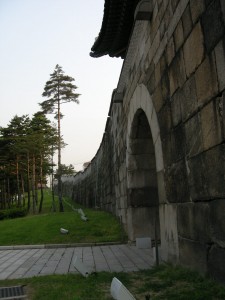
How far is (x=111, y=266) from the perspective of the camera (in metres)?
5.40

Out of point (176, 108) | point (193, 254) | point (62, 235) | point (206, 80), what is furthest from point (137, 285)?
point (62, 235)

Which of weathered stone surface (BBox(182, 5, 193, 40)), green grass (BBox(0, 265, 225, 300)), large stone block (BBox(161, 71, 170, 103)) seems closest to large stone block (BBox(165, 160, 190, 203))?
green grass (BBox(0, 265, 225, 300))

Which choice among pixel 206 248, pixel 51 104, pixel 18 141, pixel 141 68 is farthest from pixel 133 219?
pixel 18 141

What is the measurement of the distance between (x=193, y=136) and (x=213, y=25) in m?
1.11

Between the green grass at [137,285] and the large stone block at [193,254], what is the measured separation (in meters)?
0.09

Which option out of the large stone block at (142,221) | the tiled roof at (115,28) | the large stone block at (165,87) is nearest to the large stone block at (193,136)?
the large stone block at (165,87)

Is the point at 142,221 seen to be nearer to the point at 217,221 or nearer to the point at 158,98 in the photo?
the point at 158,98

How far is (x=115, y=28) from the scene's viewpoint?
276 inches

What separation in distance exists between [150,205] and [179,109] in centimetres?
429

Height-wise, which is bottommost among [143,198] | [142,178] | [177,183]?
[143,198]

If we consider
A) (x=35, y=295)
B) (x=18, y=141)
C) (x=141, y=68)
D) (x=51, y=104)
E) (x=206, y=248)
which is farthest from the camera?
(x=18, y=141)

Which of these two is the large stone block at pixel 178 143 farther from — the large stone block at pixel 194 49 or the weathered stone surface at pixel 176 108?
the large stone block at pixel 194 49

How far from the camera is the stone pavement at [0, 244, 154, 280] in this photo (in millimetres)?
5257

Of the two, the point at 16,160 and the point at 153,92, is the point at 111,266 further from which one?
the point at 16,160
